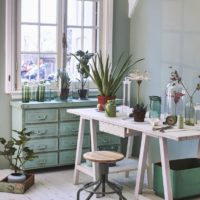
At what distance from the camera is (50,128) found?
5117 millimetres

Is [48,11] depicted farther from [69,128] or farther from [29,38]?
[69,128]

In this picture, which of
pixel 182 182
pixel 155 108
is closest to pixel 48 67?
pixel 155 108

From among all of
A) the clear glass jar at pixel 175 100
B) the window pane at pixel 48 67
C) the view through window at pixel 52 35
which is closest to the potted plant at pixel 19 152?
→ the view through window at pixel 52 35

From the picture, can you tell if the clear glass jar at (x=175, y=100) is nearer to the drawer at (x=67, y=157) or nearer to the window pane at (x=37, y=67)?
the drawer at (x=67, y=157)

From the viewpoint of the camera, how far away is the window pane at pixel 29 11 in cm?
523

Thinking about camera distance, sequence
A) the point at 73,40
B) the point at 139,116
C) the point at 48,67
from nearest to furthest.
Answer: the point at 139,116, the point at 48,67, the point at 73,40

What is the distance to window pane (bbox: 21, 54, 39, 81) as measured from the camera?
5.33 m

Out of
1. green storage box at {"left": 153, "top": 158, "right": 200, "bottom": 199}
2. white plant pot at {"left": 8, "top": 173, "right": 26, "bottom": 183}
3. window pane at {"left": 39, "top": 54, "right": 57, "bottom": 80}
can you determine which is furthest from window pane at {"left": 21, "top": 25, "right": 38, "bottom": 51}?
green storage box at {"left": 153, "top": 158, "right": 200, "bottom": 199}

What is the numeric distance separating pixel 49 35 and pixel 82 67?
22.4 inches

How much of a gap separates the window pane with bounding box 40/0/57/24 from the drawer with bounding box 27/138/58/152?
1.40 meters

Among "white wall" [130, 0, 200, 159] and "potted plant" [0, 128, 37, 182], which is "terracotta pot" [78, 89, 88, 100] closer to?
"white wall" [130, 0, 200, 159]

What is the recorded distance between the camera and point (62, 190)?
4555mm

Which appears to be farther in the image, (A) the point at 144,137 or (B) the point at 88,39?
(B) the point at 88,39

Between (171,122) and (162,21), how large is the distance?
168 centimetres
